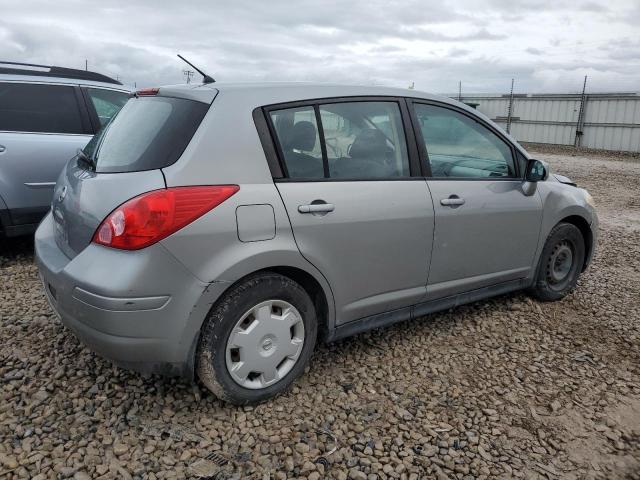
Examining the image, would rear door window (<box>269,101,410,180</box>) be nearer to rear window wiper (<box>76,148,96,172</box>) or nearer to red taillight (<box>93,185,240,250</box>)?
red taillight (<box>93,185,240,250</box>)

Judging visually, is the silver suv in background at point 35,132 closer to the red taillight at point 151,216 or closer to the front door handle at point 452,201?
the red taillight at point 151,216

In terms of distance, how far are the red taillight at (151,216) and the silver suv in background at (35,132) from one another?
293 centimetres

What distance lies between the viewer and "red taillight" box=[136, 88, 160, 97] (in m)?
2.91

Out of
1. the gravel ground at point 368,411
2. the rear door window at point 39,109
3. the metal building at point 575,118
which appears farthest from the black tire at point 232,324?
the metal building at point 575,118

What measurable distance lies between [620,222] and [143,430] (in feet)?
24.4

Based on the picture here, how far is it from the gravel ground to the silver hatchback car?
27 centimetres

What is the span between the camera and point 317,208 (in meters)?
2.67

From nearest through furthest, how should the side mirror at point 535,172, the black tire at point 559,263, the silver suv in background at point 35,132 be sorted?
the side mirror at point 535,172
the black tire at point 559,263
the silver suv in background at point 35,132

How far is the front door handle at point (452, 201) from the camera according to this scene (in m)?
3.22

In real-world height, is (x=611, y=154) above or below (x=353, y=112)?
below

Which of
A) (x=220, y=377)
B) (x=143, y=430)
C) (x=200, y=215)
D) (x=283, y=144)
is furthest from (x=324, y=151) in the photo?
(x=143, y=430)

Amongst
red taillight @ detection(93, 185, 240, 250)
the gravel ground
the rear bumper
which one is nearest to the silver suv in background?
the gravel ground

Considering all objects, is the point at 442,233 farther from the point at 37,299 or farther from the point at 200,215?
the point at 37,299

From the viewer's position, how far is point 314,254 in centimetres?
267
